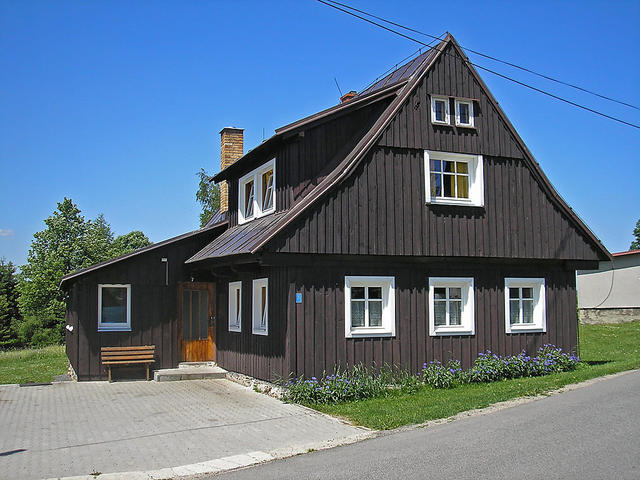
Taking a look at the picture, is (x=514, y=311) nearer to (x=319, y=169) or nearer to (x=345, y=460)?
(x=319, y=169)

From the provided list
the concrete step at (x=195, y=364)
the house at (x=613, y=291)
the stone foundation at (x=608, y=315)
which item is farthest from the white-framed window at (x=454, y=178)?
the stone foundation at (x=608, y=315)

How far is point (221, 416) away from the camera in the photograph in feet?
40.1

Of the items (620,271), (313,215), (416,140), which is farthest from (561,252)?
(620,271)

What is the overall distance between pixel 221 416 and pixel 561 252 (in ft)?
32.2

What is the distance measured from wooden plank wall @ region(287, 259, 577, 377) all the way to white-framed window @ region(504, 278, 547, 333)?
16 cm

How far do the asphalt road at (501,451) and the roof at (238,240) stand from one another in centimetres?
539

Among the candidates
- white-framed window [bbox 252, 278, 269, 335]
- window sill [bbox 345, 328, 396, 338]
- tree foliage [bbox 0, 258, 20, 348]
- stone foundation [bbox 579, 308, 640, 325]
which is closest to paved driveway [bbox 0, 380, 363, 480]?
white-framed window [bbox 252, 278, 269, 335]

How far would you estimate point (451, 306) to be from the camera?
1588cm

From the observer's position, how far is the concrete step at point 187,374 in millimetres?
17078

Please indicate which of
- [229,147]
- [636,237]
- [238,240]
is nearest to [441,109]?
[238,240]

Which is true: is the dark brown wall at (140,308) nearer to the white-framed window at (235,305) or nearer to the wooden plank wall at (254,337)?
the wooden plank wall at (254,337)

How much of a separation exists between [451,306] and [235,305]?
5.67 m

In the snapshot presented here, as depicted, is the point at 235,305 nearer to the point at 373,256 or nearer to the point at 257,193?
the point at 257,193

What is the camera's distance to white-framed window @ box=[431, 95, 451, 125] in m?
15.8
